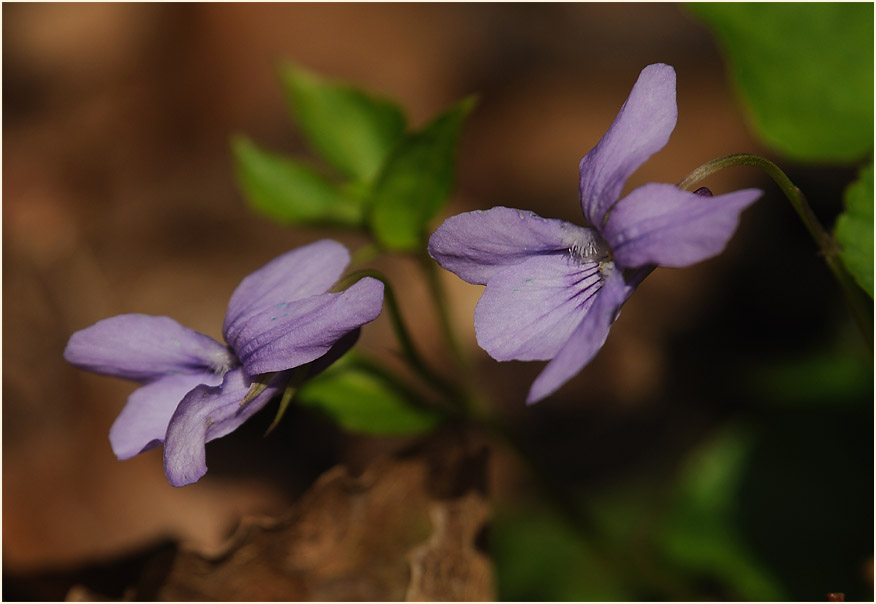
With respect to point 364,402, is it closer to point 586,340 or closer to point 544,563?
point 586,340

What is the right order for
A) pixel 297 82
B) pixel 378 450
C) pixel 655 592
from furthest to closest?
pixel 378 450 → pixel 655 592 → pixel 297 82

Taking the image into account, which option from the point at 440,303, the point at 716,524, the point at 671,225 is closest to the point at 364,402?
the point at 440,303

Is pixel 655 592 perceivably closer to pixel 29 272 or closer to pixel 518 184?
pixel 518 184

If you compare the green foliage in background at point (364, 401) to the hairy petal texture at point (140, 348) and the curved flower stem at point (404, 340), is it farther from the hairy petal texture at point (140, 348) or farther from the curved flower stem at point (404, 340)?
the hairy petal texture at point (140, 348)

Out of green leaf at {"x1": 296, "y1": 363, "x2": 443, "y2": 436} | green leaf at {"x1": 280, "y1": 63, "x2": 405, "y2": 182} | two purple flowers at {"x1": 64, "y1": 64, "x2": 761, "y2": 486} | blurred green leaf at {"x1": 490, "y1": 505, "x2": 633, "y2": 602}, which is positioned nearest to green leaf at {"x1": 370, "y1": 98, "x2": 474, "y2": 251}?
green leaf at {"x1": 280, "y1": 63, "x2": 405, "y2": 182}

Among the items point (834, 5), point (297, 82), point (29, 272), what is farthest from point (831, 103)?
point (29, 272)

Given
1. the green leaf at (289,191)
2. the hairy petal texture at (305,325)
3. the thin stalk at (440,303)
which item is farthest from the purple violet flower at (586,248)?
the green leaf at (289,191)
